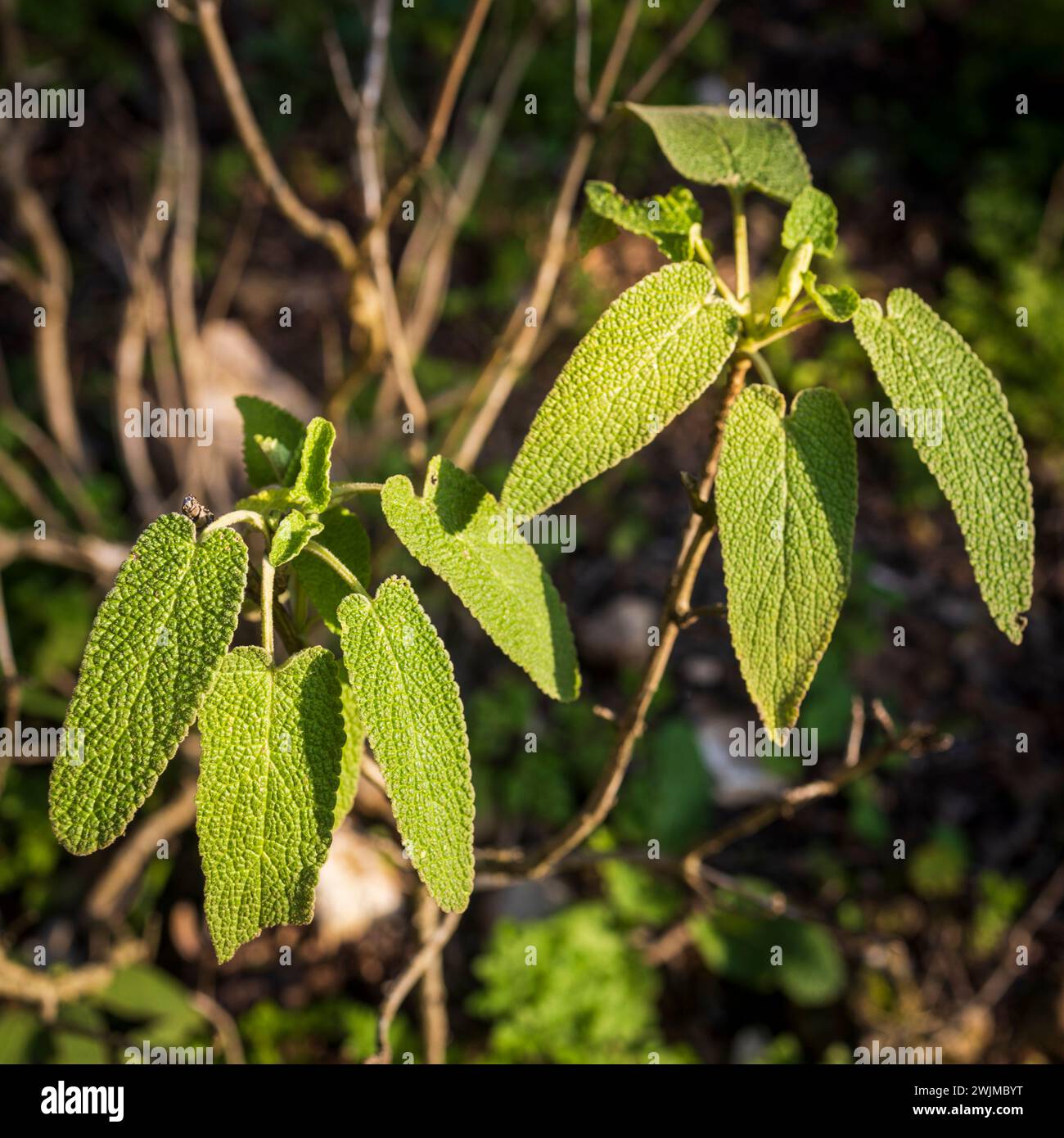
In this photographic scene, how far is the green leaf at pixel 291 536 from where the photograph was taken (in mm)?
901

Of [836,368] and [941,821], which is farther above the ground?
[836,368]

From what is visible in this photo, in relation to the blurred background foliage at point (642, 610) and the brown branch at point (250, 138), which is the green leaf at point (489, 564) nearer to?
the blurred background foliage at point (642, 610)

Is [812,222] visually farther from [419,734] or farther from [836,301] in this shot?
[419,734]

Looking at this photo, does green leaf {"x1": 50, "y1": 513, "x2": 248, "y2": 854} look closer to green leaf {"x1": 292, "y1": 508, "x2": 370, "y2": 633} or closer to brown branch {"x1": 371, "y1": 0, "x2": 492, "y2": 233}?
green leaf {"x1": 292, "y1": 508, "x2": 370, "y2": 633}

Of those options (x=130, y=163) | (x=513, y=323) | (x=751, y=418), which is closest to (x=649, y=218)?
(x=751, y=418)

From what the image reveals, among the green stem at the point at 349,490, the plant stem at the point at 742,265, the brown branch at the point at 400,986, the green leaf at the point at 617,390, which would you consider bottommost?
the brown branch at the point at 400,986

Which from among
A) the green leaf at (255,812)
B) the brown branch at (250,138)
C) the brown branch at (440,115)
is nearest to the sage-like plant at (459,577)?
the green leaf at (255,812)

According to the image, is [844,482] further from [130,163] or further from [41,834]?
[130,163]

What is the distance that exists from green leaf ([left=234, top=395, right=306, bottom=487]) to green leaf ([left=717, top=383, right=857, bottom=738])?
47cm

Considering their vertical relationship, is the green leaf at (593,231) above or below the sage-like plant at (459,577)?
above

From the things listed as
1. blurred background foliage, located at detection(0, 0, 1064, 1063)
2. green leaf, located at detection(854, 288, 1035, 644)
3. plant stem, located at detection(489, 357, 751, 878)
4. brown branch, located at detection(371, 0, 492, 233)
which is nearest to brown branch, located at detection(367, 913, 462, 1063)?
plant stem, located at detection(489, 357, 751, 878)

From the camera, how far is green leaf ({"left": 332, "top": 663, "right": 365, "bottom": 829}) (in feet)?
3.23

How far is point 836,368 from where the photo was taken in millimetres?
3471
